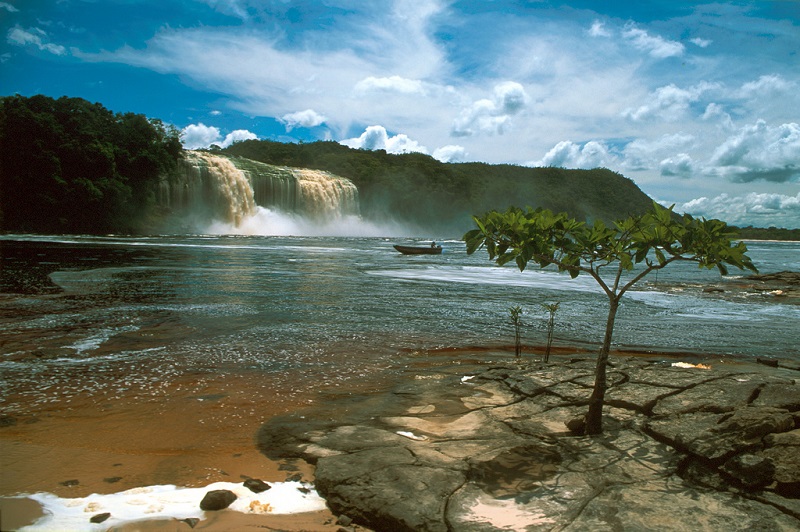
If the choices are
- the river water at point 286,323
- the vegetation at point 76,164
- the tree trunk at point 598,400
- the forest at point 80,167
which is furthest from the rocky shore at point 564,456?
the vegetation at point 76,164

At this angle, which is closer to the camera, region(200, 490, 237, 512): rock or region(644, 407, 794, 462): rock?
region(200, 490, 237, 512): rock

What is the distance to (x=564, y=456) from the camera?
147 inches

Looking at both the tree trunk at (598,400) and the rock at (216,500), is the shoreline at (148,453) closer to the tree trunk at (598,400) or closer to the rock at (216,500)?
the rock at (216,500)

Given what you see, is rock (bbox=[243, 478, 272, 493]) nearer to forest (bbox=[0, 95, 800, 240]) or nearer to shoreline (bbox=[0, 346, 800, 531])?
shoreline (bbox=[0, 346, 800, 531])

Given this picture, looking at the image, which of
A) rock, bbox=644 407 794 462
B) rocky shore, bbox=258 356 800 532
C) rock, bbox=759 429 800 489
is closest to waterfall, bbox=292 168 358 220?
rocky shore, bbox=258 356 800 532

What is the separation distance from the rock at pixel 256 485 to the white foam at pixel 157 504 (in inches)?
1.0

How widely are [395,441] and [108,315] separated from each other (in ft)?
27.2

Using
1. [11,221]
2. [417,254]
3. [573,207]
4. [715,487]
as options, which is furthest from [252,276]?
[573,207]

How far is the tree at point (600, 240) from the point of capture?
3696 mm

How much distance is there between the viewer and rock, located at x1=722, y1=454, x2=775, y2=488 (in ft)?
10.4

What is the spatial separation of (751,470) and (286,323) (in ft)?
26.9

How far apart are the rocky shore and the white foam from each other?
0.21m

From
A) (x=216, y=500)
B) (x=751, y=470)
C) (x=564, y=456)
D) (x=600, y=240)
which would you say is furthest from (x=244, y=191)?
(x=751, y=470)

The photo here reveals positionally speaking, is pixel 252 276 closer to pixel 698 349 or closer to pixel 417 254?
pixel 698 349
